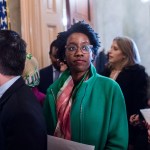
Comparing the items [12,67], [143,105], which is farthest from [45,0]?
[12,67]

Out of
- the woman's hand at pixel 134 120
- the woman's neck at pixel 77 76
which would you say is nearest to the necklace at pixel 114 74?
the woman's hand at pixel 134 120

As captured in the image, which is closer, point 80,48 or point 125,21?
point 80,48

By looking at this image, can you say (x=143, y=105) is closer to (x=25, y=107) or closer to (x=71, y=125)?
(x=71, y=125)

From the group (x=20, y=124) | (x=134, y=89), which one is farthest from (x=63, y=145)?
(x=134, y=89)

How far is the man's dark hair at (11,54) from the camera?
1.06m

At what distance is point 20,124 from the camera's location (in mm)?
972

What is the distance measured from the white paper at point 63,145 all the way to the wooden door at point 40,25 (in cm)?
129

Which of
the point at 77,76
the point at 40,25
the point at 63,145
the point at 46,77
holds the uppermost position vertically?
the point at 40,25

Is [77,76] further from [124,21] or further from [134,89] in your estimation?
[124,21]

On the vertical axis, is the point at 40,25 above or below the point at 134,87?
above

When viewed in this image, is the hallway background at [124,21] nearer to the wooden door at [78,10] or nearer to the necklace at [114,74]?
the wooden door at [78,10]

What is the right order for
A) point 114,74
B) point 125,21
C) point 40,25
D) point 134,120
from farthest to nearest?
point 125,21
point 40,25
point 114,74
point 134,120

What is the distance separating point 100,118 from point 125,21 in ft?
8.17

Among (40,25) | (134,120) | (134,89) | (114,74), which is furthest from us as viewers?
(40,25)
